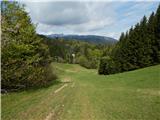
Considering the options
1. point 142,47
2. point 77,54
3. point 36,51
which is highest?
point 142,47

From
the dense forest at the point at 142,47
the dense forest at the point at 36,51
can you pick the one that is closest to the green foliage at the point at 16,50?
the dense forest at the point at 36,51

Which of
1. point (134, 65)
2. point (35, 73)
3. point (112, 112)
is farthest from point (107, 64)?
point (112, 112)

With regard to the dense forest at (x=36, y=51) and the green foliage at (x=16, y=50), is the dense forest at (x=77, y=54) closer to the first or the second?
the dense forest at (x=36, y=51)

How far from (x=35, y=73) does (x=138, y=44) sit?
1381 inches

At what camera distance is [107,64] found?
71.9 m

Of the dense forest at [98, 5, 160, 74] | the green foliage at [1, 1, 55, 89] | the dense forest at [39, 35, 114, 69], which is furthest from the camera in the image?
the dense forest at [39, 35, 114, 69]

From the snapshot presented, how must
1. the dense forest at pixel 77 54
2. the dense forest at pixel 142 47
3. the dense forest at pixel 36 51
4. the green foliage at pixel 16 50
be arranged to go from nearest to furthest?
1. the green foliage at pixel 16 50
2. the dense forest at pixel 36 51
3. the dense forest at pixel 142 47
4. the dense forest at pixel 77 54

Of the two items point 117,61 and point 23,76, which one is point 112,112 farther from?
point 117,61

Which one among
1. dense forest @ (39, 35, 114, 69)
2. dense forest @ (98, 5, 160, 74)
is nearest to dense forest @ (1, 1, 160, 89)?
dense forest @ (98, 5, 160, 74)

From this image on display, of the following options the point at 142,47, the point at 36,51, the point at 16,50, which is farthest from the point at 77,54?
the point at 16,50

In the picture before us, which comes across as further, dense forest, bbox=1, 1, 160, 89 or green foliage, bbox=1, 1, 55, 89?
dense forest, bbox=1, 1, 160, 89

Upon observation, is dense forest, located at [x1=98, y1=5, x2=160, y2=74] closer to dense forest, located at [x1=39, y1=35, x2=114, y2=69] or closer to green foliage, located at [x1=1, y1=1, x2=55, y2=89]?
green foliage, located at [x1=1, y1=1, x2=55, y2=89]

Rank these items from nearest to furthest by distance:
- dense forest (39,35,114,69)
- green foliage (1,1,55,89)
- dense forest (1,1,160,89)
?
1. green foliage (1,1,55,89)
2. dense forest (1,1,160,89)
3. dense forest (39,35,114,69)

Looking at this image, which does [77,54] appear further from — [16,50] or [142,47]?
[16,50]
